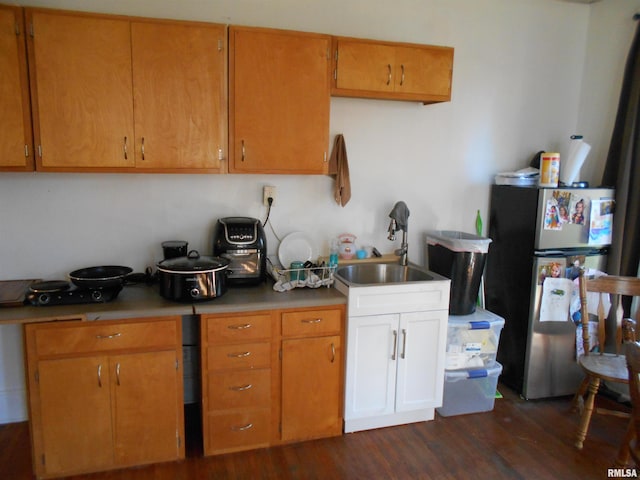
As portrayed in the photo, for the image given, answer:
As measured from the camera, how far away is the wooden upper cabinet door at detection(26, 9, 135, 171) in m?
2.24

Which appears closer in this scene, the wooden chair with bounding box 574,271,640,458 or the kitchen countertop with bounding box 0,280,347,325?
the kitchen countertop with bounding box 0,280,347,325

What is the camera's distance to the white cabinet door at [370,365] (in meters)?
2.60

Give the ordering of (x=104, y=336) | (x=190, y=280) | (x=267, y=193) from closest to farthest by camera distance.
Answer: (x=104, y=336)
(x=190, y=280)
(x=267, y=193)

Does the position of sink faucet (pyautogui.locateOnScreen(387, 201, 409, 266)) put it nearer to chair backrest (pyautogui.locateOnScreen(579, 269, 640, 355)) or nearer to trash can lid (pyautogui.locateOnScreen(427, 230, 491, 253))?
trash can lid (pyautogui.locateOnScreen(427, 230, 491, 253))

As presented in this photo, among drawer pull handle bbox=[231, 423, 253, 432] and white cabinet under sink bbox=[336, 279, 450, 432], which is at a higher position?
white cabinet under sink bbox=[336, 279, 450, 432]

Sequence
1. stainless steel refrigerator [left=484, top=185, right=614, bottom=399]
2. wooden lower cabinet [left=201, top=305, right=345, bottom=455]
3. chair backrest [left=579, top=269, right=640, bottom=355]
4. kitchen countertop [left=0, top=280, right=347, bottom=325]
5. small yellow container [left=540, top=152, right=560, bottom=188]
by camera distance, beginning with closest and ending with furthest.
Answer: kitchen countertop [left=0, top=280, right=347, bottom=325] < wooden lower cabinet [left=201, top=305, right=345, bottom=455] < chair backrest [left=579, top=269, right=640, bottom=355] < stainless steel refrigerator [left=484, top=185, right=614, bottom=399] < small yellow container [left=540, top=152, right=560, bottom=188]

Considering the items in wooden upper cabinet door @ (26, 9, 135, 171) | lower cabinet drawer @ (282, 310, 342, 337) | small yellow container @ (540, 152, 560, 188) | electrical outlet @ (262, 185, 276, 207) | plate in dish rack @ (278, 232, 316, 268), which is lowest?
lower cabinet drawer @ (282, 310, 342, 337)

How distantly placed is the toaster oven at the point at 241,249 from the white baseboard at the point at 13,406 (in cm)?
136

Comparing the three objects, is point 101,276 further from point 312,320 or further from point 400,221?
point 400,221

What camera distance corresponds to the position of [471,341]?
2936 mm

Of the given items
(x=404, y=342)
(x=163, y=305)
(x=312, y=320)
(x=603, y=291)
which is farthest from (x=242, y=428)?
(x=603, y=291)

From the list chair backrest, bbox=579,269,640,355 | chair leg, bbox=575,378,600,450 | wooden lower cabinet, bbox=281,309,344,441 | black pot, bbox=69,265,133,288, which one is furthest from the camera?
chair backrest, bbox=579,269,640,355

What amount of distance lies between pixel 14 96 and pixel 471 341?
2.76 meters

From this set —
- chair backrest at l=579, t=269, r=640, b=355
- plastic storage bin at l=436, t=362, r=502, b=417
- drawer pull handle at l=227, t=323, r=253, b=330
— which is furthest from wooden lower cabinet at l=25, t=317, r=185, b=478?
chair backrest at l=579, t=269, r=640, b=355
